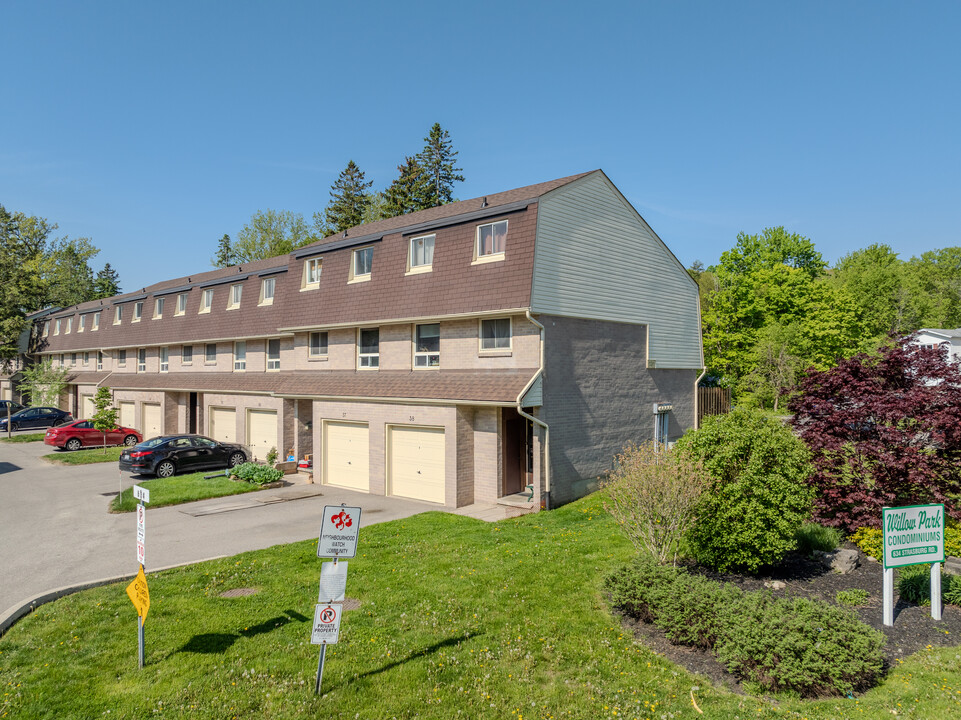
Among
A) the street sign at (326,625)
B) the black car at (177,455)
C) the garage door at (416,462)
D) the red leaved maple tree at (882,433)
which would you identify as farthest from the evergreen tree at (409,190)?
the street sign at (326,625)

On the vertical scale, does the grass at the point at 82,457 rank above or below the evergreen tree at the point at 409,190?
below

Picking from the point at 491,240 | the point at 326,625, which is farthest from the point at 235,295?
the point at 326,625

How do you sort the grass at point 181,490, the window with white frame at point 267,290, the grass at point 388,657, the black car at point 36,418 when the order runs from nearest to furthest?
the grass at point 388,657, the grass at point 181,490, the window with white frame at point 267,290, the black car at point 36,418

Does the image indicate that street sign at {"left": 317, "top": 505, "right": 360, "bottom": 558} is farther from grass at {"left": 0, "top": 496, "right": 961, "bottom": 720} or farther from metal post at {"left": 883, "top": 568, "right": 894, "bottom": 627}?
metal post at {"left": 883, "top": 568, "right": 894, "bottom": 627}

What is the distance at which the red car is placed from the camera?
97.7 feet

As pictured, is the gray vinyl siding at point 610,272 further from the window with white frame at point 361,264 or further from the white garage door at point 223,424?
the white garage door at point 223,424

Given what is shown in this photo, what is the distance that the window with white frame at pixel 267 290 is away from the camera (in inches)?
1126

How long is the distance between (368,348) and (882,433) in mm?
16017

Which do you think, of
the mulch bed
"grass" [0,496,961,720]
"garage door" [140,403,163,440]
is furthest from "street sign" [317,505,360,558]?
"garage door" [140,403,163,440]

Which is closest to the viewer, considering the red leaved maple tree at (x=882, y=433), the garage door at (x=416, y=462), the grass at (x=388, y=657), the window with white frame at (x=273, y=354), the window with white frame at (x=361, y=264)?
the grass at (x=388, y=657)

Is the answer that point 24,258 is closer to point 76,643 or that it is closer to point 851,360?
point 76,643

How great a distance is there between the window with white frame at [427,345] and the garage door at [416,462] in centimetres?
232

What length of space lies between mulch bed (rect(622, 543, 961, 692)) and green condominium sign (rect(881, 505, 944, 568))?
84 cm

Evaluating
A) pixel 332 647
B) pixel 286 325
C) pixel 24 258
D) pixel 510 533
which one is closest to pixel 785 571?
pixel 510 533
